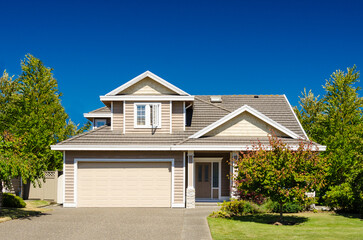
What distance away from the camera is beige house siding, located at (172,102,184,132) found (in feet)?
66.6

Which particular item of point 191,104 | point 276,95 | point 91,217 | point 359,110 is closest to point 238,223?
point 91,217

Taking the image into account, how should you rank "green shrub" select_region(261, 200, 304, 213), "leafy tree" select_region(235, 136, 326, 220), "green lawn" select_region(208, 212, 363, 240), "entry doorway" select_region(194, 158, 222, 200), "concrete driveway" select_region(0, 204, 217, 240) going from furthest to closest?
1. "entry doorway" select_region(194, 158, 222, 200)
2. "green shrub" select_region(261, 200, 304, 213)
3. "leafy tree" select_region(235, 136, 326, 220)
4. "concrete driveway" select_region(0, 204, 217, 240)
5. "green lawn" select_region(208, 212, 363, 240)

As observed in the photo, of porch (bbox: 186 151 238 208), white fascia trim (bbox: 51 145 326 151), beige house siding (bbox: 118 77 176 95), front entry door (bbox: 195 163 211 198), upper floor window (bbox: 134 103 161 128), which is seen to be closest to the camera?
white fascia trim (bbox: 51 145 326 151)

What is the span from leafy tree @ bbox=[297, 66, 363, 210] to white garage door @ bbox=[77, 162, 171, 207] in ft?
27.5

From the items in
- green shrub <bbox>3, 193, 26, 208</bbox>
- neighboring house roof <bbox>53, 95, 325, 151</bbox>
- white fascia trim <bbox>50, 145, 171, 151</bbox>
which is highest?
neighboring house roof <bbox>53, 95, 325, 151</bbox>

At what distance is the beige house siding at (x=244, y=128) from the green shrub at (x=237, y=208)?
14.1 feet

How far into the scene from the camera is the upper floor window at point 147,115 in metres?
19.9

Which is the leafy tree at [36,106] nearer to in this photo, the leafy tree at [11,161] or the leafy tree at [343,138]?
the leafy tree at [11,161]

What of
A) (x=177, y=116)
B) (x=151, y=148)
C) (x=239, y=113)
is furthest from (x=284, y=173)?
(x=177, y=116)

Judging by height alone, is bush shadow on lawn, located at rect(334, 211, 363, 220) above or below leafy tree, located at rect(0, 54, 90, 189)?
below

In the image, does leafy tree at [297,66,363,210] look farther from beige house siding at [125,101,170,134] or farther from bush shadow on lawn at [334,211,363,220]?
beige house siding at [125,101,170,134]

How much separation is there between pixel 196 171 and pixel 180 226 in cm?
794

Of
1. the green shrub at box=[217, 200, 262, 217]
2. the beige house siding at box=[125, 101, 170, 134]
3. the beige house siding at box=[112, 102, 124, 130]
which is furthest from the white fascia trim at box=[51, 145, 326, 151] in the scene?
the green shrub at box=[217, 200, 262, 217]

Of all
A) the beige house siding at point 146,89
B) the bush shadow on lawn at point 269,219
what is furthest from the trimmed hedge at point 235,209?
the beige house siding at point 146,89
